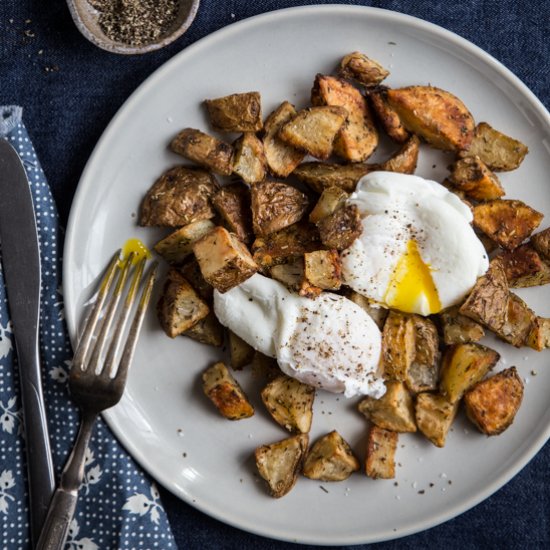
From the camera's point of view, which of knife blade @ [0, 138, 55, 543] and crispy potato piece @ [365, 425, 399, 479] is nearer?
knife blade @ [0, 138, 55, 543]

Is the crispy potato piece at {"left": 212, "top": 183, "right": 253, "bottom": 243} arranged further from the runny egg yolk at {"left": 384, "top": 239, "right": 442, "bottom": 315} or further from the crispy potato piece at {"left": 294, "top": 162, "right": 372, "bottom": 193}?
the runny egg yolk at {"left": 384, "top": 239, "right": 442, "bottom": 315}

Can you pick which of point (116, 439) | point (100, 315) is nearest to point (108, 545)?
point (116, 439)

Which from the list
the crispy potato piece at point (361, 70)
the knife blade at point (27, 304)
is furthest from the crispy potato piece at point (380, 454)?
the crispy potato piece at point (361, 70)

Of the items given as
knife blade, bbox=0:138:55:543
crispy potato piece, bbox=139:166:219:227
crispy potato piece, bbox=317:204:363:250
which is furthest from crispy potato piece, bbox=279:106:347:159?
knife blade, bbox=0:138:55:543

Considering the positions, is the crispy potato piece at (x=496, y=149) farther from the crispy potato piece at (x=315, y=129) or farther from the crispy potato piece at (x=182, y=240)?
the crispy potato piece at (x=182, y=240)

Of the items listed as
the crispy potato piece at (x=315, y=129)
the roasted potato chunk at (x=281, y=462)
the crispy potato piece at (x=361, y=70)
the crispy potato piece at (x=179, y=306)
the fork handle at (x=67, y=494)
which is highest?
the crispy potato piece at (x=361, y=70)

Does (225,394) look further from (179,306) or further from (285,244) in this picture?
(285,244)

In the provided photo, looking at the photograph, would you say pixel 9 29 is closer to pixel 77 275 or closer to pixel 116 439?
pixel 77 275
